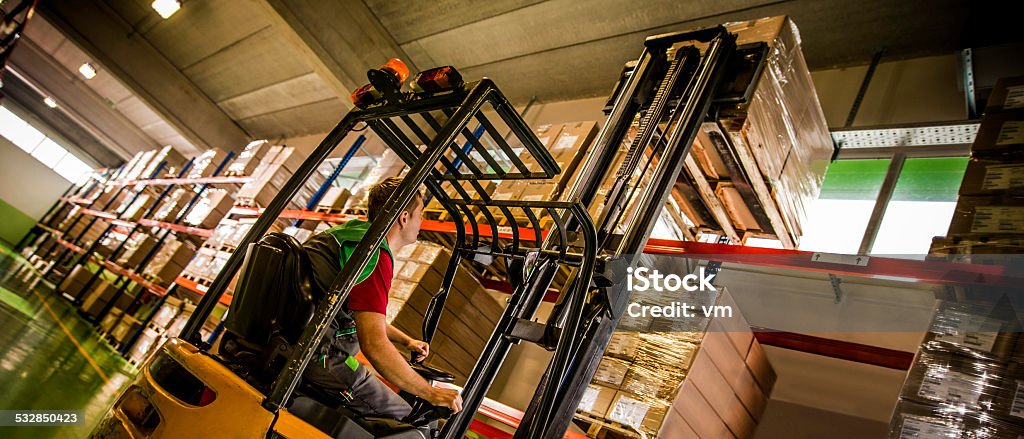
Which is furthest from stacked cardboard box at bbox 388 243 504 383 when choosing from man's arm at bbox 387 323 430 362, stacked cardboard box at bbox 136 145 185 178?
stacked cardboard box at bbox 136 145 185 178

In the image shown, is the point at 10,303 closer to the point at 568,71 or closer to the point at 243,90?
the point at 243,90

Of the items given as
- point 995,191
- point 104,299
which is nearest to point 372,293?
point 995,191

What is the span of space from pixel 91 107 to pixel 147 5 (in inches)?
391

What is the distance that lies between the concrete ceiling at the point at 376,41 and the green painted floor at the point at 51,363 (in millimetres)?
4831

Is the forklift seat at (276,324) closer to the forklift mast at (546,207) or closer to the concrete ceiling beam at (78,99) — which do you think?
the forklift mast at (546,207)

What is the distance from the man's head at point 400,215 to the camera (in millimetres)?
2566

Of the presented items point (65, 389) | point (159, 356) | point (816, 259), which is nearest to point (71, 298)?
point (65, 389)

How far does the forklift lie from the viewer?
1.62 m

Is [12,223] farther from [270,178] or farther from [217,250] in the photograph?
[270,178]

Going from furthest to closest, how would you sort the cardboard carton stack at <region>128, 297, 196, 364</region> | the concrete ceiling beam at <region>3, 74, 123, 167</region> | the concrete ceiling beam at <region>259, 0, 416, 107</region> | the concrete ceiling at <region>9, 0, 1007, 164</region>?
the concrete ceiling beam at <region>3, 74, 123, 167</region>
the concrete ceiling beam at <region>259, 0, 416, 107</region>
the cardboard carton stack at <region>128, 297, 196, 364</region>
the concrete ceiling at <region>9, 0, 1007, 164</region>

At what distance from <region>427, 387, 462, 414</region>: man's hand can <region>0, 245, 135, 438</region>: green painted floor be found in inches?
143

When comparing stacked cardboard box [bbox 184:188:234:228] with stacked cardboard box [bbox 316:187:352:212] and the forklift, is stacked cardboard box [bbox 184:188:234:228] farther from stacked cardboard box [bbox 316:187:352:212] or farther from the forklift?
the forklift

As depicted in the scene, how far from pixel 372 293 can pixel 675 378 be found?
1.86m

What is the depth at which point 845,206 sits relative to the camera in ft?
17.4
